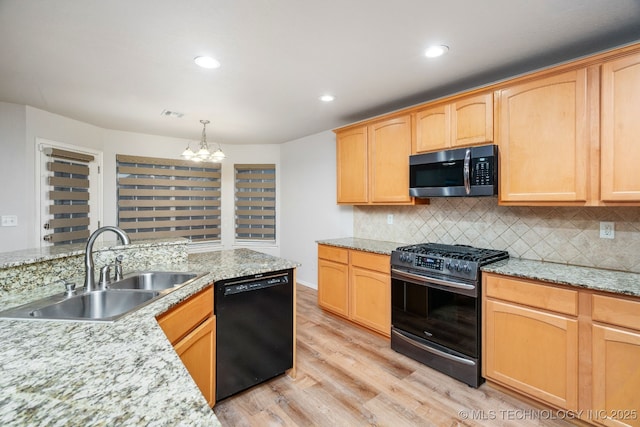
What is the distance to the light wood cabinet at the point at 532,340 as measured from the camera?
189 centimetres

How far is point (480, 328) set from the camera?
2279 mm

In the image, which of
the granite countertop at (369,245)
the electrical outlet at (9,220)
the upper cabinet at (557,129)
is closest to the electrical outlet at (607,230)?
the upper cabinet at (557,129)

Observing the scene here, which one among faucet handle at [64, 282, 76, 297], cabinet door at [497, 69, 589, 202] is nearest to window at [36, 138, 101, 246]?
faucet handle at [64, 282, 76, 297]

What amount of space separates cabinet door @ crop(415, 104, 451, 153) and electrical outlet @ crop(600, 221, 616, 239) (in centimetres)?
123

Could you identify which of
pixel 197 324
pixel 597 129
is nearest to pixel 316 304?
pixel 197 324

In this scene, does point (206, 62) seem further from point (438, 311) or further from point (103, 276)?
point (438, 311)

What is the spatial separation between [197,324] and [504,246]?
2497 mm

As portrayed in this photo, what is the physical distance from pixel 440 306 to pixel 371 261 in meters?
0.84

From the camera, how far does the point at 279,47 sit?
2088 millimetres

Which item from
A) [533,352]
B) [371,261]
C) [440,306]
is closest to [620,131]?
[533,352]

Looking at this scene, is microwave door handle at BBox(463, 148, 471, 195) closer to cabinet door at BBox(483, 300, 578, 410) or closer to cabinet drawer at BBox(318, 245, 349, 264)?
cabinet door at BBox(483, 300, 578, 410)

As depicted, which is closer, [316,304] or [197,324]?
[197,324]

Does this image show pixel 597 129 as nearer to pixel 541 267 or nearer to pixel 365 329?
pixel 541 267

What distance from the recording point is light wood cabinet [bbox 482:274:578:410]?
1891 mm
